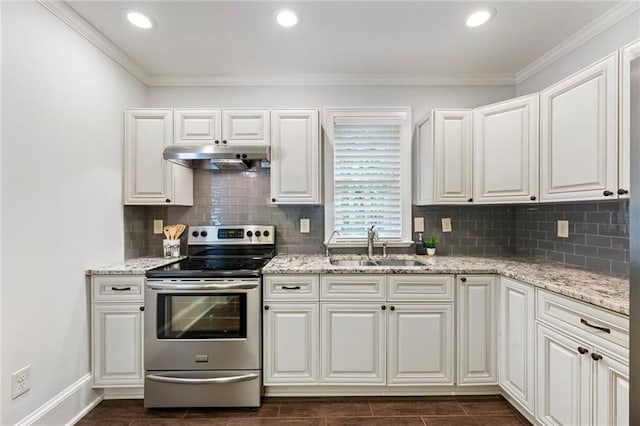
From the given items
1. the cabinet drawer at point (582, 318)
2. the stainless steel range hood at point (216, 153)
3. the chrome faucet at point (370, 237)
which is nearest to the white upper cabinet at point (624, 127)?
the cabinet drawer at point (582, 318)

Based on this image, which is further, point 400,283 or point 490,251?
point 490,251

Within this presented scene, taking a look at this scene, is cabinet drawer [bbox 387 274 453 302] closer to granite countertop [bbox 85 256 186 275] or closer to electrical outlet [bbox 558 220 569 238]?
electrical outlet [bbox 558 220 569 238]

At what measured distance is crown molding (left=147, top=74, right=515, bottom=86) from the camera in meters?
2.88

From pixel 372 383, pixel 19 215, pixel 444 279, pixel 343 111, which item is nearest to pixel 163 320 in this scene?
pixel 19 215

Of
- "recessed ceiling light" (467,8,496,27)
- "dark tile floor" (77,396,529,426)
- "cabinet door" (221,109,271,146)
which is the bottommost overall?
"dark tile floor" (77,396,529,426)

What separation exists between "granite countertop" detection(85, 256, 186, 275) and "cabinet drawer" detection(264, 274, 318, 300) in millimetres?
867

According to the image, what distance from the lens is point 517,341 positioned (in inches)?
79.4

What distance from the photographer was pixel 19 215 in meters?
1.67

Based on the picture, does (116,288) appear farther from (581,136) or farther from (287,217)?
(581,136)

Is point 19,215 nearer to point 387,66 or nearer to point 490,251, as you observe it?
point 387,66

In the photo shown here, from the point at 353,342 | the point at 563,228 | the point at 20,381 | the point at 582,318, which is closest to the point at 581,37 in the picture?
the point at 563,228

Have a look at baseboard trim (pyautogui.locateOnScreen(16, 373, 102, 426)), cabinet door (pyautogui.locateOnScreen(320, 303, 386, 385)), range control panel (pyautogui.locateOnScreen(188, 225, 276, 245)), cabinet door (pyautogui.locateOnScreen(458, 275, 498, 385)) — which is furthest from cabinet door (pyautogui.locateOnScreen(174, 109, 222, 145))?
cabinet door (pyautogui.locateOnScreen(458, 275, 498, 385))

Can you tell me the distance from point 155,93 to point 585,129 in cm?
332

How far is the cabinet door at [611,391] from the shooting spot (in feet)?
4.35
